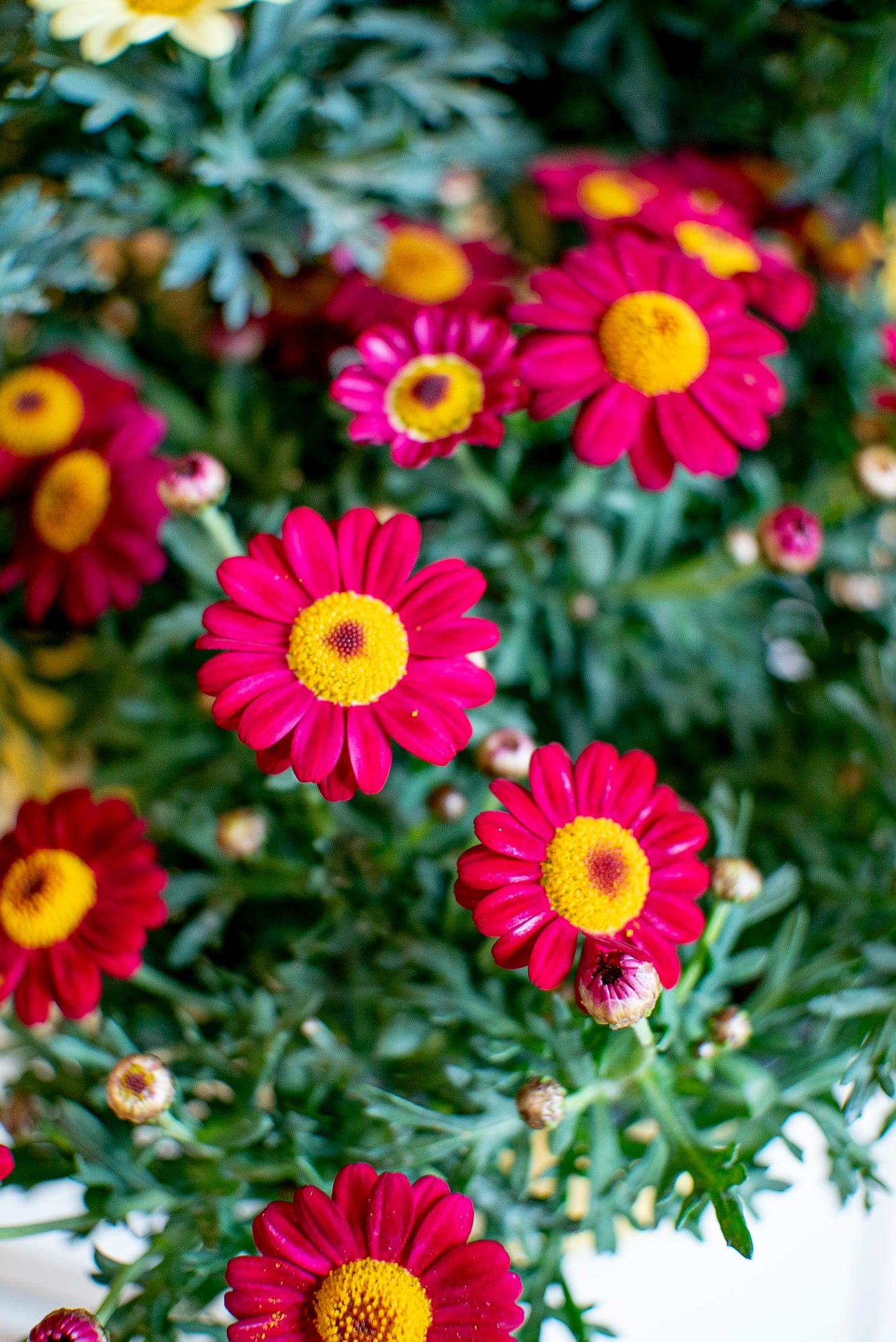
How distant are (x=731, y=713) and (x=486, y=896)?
470 millimetres

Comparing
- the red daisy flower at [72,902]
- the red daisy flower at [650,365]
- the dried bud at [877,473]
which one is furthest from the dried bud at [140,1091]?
the dried bud at [877,473]

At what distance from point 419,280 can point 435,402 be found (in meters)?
0.29

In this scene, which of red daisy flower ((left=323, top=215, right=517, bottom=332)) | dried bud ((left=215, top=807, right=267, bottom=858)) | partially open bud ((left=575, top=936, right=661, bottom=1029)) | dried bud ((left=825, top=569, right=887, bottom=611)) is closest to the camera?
partially open bud ((left=575, top=936, right=661, bottom=1029))

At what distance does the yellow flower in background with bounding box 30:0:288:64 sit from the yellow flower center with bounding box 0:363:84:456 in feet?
0.82

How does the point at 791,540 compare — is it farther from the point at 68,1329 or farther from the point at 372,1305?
the point at 68,1329

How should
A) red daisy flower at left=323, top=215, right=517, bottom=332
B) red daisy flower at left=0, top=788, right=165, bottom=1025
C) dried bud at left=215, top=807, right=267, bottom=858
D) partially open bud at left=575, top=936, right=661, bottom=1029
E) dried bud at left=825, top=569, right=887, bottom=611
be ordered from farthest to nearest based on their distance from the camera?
dried bud at left=825, top=569, right=887, bottom=611
red daisy flower at left=323, top=215, right=517, bottom=332
dried bud at left=215, top=807, right=267, bottom=858
red daisy flower at left=0, top=788, right=165, bottom=1025
partially open bud at left=575, top=936, right=661, bottom=1029

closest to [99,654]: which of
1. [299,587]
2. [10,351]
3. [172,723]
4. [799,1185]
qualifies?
[172,723]

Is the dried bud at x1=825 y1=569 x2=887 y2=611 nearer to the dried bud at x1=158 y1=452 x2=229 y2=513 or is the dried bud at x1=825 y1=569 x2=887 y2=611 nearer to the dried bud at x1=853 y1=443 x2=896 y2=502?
the dried bud at x1=853 y1=443 x2=896 y2=502

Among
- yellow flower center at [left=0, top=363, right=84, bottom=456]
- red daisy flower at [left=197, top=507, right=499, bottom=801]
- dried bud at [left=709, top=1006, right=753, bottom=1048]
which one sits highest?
red daisy flower at [left=197, top=507, right=499, bottom=801]

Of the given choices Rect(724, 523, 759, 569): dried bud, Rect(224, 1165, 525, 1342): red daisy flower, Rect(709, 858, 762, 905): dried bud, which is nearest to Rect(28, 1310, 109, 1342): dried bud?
Rect(224, 1165, 525, 1342): red daisy flower

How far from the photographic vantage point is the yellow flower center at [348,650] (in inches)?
21.3

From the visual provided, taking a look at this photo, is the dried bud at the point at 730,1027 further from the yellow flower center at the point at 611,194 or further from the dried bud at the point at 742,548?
the yellow flower center at the point at 611,194

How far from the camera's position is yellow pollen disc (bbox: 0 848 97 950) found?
2.05ft

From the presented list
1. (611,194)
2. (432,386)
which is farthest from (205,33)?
(611,194)
